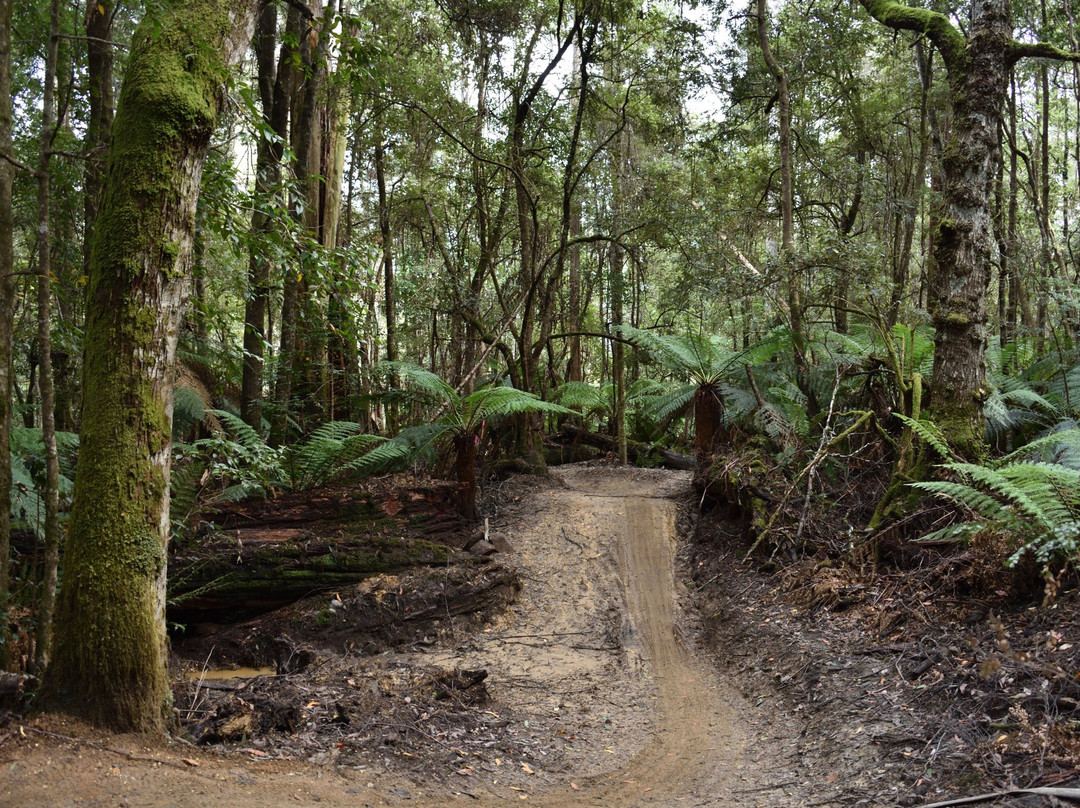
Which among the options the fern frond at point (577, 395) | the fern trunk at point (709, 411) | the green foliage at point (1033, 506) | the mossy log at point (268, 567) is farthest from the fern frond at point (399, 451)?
the green foliage at point (1033, 506)

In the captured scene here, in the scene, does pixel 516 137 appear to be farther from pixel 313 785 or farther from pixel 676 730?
pixel 313 785

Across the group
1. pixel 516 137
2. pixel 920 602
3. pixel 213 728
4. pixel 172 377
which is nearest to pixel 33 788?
pixel 213 728

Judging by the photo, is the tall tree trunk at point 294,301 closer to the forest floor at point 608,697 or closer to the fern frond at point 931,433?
the forest floor at point 608,697

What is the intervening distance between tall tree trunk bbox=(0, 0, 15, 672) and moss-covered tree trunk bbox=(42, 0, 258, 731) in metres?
0.56

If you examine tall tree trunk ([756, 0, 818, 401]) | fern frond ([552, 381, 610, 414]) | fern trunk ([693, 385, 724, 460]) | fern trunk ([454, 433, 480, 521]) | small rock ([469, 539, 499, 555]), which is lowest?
small rock ([469, 539, 499, 555])

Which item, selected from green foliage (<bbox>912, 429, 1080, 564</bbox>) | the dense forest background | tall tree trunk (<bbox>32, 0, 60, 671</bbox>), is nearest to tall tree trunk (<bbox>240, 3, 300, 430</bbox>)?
the dense forest background

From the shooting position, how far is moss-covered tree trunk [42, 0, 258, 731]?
10.0 feet

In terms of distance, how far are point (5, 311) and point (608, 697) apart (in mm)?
4342

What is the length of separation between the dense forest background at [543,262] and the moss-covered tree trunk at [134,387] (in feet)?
0.08

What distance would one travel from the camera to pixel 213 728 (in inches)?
137

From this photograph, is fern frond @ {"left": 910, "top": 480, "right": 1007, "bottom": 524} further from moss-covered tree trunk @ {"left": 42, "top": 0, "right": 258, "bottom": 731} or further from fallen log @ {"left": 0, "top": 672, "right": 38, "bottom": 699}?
fallen log @ {"left": 0, "top": 672, "right": 38, "bottom": 699}

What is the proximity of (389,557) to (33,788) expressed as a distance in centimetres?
363

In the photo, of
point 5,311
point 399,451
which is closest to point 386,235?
point 399,451

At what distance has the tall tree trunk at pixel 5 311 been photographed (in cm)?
341
